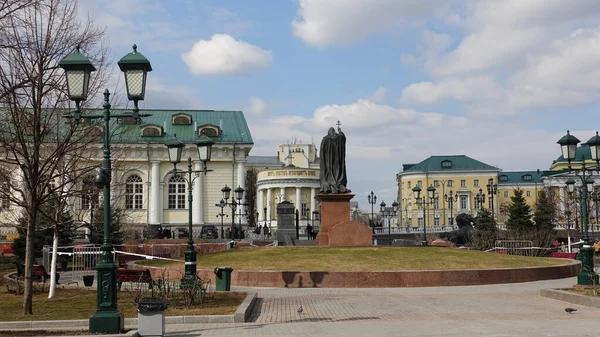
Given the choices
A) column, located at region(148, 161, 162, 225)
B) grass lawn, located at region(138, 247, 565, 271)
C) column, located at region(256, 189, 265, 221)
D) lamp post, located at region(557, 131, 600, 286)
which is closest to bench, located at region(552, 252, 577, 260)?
grass lawn, located at region(138, 247, 565, 271)

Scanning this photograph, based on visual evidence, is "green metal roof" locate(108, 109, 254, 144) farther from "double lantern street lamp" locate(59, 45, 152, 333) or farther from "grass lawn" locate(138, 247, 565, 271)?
"double lantern street lamp" locate(59, 45, 152, 333)

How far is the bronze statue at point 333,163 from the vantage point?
29.7 meters

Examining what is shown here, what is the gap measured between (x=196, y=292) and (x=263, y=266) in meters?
7.88

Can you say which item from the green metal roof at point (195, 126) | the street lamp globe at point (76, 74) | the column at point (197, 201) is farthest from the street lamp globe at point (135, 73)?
the column at point (197, 201)

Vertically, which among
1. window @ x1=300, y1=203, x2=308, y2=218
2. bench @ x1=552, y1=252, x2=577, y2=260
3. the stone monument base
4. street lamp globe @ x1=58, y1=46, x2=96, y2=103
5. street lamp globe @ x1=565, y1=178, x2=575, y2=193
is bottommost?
bench @ x1=552, y1=252, x2=577, y2=260

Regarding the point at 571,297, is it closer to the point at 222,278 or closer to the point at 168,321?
the point at 222,278

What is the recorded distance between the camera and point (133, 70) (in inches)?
473

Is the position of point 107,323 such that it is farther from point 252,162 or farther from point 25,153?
point 252,162

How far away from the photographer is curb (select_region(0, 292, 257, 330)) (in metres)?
12.2

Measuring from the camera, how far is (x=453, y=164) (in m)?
116

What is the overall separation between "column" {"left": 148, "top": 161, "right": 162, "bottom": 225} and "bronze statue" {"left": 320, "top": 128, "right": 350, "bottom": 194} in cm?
3973

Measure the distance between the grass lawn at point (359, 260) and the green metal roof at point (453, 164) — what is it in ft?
292

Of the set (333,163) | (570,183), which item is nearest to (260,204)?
(570,183)

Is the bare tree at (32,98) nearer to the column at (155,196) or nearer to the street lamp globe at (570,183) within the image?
the street lamp globe at (570,183)
